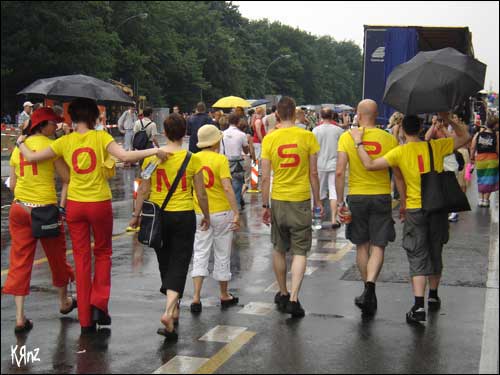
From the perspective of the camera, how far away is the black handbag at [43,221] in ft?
21.4

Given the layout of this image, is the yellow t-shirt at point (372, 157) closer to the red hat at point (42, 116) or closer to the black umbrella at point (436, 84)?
the black umbrella at point (436, 84)

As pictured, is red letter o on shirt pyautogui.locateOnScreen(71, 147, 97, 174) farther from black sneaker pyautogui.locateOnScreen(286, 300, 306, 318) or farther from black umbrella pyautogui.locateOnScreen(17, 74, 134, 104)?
black sneaker pyautogui.locateOnScreen(286, 300, 306, 318)

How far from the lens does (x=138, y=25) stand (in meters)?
67.3

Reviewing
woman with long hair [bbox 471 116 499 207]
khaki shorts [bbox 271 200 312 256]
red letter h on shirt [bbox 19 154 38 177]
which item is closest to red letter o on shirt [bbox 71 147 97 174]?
red letter h on shirt [bbox 19 154 38 177]

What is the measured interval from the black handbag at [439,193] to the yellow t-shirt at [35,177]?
2.98 m

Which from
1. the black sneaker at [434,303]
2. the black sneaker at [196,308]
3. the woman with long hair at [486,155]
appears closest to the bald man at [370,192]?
the black sneaker at [434,303]

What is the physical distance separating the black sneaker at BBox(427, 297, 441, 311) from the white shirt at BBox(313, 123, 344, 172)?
548cm

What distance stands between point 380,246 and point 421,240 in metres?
0.43

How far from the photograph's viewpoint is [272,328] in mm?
6605

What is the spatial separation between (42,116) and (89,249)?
1.11 metres

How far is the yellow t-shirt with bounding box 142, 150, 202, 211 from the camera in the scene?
6.47m

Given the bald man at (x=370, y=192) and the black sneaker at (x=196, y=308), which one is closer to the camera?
the black sneaker at (x=196, y=308)

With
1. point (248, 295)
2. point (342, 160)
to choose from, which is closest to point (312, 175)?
point (342, 160)

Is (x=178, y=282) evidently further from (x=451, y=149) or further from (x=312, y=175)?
(x=451, y=149)
